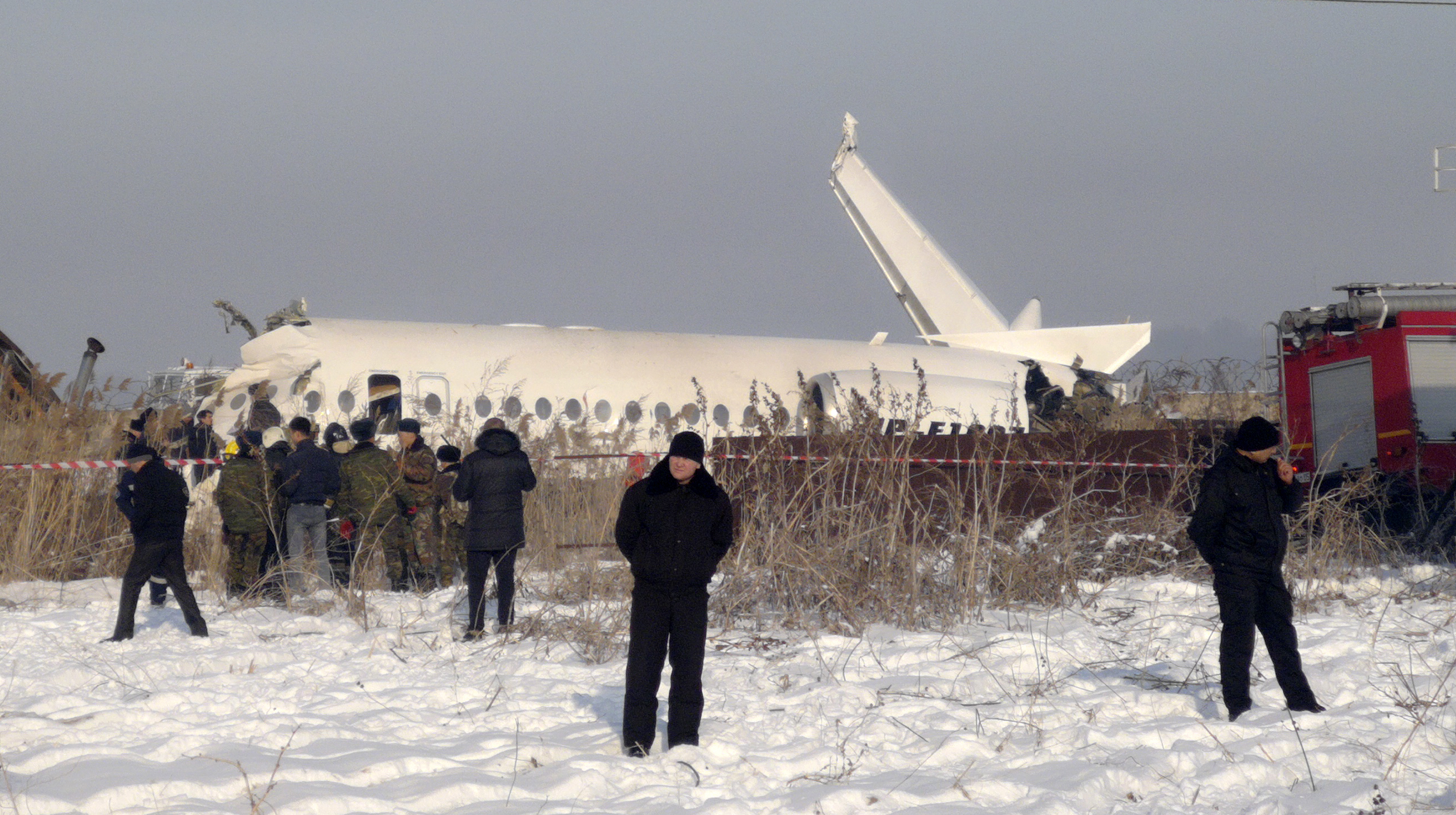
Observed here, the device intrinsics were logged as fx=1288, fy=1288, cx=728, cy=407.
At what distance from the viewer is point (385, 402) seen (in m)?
17.4

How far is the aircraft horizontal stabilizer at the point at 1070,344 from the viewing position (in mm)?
28531

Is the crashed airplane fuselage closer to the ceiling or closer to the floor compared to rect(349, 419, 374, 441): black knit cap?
closer to the ceiling

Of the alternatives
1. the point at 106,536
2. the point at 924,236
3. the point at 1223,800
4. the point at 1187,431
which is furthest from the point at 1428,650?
the point at 924,236

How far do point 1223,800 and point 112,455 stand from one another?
1161 centimetres

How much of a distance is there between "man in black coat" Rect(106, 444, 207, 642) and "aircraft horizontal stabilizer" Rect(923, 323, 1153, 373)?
21.4 m

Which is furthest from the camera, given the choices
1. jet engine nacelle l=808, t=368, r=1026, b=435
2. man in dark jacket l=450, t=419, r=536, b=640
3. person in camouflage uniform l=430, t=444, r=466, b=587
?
jet engine nacelle l=808, t=368, r=1026, b=435

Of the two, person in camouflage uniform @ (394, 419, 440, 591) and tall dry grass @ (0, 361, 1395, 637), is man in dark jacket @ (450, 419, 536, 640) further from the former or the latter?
person in camouflage uniform @ (394, 419, 440, 591)

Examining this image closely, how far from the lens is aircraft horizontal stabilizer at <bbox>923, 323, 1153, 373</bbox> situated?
28531mm

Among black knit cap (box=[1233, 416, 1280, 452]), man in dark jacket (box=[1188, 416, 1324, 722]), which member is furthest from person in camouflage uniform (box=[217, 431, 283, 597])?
black knit cap (box=[1233, 416, 1280, 452])

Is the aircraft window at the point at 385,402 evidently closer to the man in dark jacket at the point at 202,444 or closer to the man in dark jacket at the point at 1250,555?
the man in dark jacket at the point at 202,444

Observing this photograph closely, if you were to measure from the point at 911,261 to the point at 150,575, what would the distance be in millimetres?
24872

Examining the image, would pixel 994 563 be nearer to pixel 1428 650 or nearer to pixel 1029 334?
pixel 1428 650

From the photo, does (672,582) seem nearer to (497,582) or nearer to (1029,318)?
(497,582)

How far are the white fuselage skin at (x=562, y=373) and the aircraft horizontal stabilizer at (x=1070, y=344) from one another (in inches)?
153
